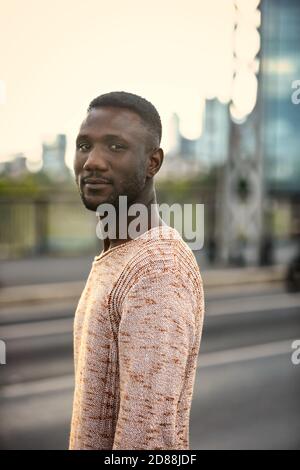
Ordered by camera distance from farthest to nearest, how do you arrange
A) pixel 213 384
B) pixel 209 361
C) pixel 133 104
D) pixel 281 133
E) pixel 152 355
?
pixel 281 133, pixel 209 361, pixel 213 384, pixel 133 104, pixel 152 355

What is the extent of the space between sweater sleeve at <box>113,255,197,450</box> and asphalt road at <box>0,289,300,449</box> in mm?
3774

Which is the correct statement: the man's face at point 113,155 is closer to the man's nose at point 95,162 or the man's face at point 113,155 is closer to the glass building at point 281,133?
the man's nose at point 95,162

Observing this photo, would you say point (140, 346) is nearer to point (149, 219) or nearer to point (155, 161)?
point (149, 219)

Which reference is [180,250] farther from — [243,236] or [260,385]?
[243,236]

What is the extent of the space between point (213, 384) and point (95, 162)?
215 inches

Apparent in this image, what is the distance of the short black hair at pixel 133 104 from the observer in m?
1.34

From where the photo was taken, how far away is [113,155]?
1.35 m

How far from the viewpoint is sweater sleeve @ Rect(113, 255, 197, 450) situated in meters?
1.23

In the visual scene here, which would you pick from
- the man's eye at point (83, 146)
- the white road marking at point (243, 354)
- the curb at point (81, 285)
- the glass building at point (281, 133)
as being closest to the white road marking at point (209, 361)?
the white road marking at point (243, 354)

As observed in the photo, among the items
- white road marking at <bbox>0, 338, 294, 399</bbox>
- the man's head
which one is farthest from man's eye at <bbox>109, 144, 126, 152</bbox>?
white road marking at <bbox>0, 338, 294, 399</bbox>

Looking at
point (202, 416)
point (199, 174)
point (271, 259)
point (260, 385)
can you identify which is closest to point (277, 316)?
point (260, 385)

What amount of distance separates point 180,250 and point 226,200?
14852mm

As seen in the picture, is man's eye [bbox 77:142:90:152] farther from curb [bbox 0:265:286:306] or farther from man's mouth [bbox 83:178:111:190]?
curb [bbox 0:265:286:306]

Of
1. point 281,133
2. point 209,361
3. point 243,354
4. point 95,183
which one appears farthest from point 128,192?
point 281,133
